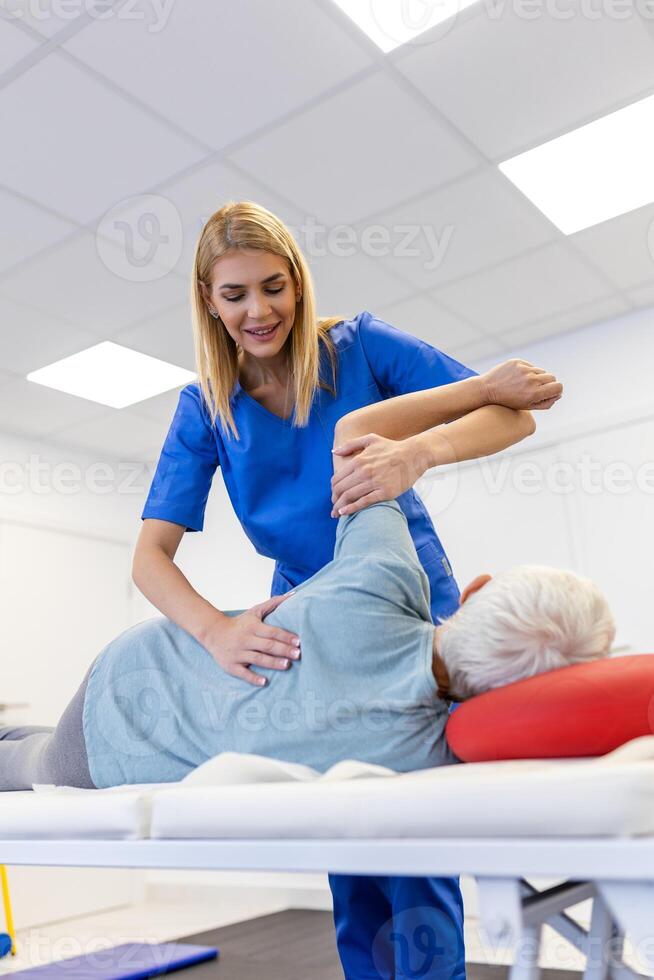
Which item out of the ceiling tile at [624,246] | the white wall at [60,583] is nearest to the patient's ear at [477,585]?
the ceiling tile at [624,246]

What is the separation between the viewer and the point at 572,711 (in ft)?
2.90

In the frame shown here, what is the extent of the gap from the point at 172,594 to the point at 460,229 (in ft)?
7.18

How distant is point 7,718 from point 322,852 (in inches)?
154

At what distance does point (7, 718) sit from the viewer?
167 inches

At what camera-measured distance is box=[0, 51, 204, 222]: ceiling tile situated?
7.38 feet

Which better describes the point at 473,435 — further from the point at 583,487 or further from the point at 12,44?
the point at 583,487

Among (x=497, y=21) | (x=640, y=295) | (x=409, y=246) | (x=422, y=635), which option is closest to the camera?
(x=422, y=635)

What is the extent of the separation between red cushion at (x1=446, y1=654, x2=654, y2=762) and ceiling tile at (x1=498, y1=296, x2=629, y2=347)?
9.93ft

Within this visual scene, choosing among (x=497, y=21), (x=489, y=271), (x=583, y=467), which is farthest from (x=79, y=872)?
(x=497, y=21)

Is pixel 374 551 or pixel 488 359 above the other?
pixel 488 359

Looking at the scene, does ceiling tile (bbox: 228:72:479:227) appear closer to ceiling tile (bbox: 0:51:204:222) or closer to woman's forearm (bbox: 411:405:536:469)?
ceiling tile (bbox: 0:51:204:222)

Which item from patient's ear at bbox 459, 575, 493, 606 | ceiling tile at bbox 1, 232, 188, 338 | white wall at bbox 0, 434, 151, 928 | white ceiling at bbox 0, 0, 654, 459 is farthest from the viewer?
white wall at bbox 0, 434, 151, 928

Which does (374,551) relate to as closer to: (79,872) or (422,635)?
(422,635)

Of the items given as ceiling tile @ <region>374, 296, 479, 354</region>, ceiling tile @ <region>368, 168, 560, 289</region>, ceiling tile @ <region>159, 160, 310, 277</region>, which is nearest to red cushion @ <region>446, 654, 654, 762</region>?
ceiling tile @ <region>159, 160, 310, 277</region>
